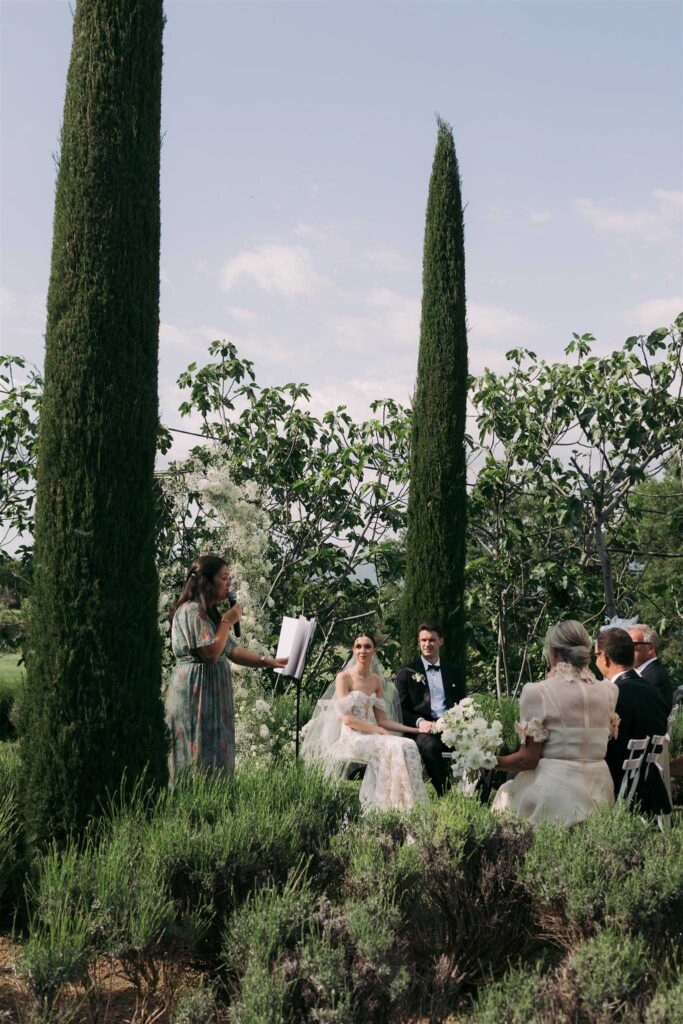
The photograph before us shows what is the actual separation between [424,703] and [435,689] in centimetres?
17

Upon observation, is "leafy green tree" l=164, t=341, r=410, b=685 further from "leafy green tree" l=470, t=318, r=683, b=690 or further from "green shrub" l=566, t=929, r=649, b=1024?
"green shrub" l=566, t=929, r=649, b=1024

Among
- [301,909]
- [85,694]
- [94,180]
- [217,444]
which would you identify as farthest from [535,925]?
[217,444]

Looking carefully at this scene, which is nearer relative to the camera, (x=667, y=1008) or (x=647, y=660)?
(x=667, y=1008)

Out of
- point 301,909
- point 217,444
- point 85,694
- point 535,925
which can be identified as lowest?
point 535,925

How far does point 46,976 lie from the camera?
3.44 m

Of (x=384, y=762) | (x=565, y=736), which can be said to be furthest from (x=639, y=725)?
(x=384, y=762)

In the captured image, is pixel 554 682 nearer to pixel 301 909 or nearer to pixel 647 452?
pixel 301 909

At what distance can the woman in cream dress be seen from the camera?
5.19 metres

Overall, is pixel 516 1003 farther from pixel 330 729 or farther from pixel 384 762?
pixel 330 729

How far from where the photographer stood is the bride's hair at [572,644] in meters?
5.24

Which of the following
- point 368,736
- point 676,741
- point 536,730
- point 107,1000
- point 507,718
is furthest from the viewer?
point 676,741

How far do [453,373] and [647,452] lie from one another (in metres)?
3.08

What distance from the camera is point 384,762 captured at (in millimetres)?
7180

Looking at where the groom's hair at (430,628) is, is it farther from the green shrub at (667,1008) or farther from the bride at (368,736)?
the green shrub at (667,1008)
